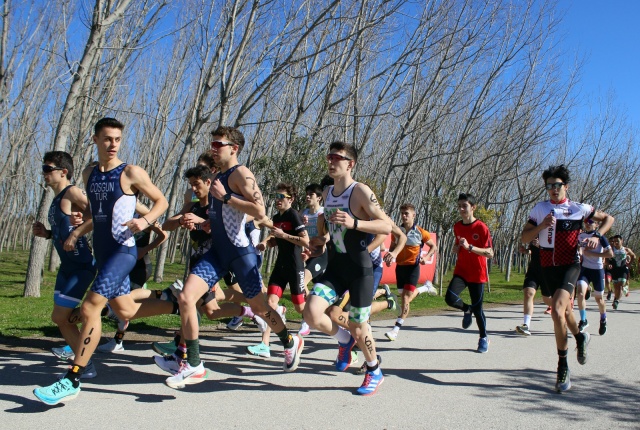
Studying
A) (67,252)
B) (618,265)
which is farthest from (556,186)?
(618,265)

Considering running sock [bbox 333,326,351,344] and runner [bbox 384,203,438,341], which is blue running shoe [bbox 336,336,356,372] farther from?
runner [bbox 384,203,438,341]

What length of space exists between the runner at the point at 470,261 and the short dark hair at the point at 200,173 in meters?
3.34

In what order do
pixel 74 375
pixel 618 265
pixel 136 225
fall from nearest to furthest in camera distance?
pixel 74 375, pixel 136 225, pixel 618 265

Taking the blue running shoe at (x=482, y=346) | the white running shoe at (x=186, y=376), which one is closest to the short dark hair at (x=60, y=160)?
the white running shoe at (x=186, y=376)

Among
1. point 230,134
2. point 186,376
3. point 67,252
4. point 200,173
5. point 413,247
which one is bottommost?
point 186,376

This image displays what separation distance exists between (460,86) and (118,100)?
14908mm

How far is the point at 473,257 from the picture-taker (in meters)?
7.61

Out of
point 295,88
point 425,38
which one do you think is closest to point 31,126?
point 295,88

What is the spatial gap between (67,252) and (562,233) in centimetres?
473

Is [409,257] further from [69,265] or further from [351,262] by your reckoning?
[69,265]

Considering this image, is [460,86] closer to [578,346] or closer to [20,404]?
[578,346]

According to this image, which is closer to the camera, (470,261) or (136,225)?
(136,225)

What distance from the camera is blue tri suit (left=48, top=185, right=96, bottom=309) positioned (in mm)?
4914

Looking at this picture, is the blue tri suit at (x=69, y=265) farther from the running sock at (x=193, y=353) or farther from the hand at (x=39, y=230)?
the running sock at (x=193, y=353)
